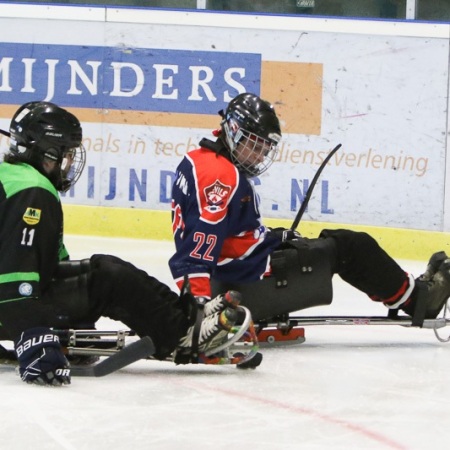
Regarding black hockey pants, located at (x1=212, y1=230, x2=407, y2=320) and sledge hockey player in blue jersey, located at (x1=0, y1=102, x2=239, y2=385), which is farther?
black hockey pants, located at (x1=212, y1=230, x2=407, y2=320)

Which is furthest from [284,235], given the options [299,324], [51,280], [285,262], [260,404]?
[260,404]

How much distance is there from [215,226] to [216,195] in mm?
107

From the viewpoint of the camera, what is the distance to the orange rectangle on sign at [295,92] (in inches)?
283

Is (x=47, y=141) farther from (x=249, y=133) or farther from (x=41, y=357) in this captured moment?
(x=249, y=133)

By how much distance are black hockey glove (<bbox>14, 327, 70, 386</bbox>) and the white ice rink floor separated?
0.04m

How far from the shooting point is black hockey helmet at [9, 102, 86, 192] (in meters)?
3.71

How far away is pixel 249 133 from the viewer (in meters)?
4.26

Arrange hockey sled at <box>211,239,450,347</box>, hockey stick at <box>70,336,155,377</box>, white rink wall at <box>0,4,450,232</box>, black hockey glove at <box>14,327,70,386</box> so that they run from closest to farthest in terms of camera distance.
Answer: black hockey glove at <box>14,327,70,386</box>
hockey stick at <box>70,336,155,377</box>
hockey sled at <box>211,239,450,347</box>
white rink wall at <box>0,4,450,232</box>

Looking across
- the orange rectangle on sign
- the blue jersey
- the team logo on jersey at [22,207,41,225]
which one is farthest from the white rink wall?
the team logo on jersey at [22,207,41,225]

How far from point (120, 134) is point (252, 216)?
3.19 meters

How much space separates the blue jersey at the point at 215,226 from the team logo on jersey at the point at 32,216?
2.30 ft

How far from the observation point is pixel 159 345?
3793 mm

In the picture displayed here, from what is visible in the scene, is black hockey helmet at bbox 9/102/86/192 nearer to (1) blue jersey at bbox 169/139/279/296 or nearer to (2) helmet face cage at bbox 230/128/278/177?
(1) blue jersey at bbox 169/139/279/296

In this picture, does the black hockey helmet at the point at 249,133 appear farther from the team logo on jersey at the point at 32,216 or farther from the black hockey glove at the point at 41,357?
the black hockey glove at the point at 41,357
